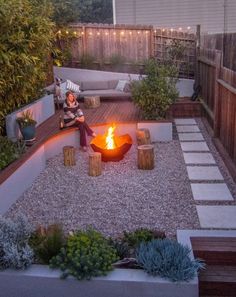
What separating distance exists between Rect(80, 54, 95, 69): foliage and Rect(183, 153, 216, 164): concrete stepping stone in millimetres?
6695

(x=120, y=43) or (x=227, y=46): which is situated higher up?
(x=120, y=43)

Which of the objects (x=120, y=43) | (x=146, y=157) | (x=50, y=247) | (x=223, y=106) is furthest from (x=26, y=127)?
(x=120, y=43)

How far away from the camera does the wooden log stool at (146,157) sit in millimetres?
6152

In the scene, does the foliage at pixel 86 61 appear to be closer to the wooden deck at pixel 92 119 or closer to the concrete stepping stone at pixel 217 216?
the wooden deck at pixel 92 119

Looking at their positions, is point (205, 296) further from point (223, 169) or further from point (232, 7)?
point (232, 7)

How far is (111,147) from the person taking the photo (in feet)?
21.6

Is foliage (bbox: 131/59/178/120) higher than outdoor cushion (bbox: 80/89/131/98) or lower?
higher

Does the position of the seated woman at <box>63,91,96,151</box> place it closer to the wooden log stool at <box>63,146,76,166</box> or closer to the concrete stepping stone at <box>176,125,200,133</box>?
the wooden log stool at <box>63,146,76,166</box>

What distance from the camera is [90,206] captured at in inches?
195

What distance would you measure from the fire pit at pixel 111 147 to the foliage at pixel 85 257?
3406 mm

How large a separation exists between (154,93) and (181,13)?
811 centimetres

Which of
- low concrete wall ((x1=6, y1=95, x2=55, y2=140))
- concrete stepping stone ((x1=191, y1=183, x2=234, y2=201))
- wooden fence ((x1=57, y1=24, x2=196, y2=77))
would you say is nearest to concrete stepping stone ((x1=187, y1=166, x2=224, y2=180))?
concrete stepping stone ((x1=191, y1=183, x2=234, y2=201))

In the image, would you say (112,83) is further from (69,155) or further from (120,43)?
(69,155)

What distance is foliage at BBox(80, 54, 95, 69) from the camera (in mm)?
12742
